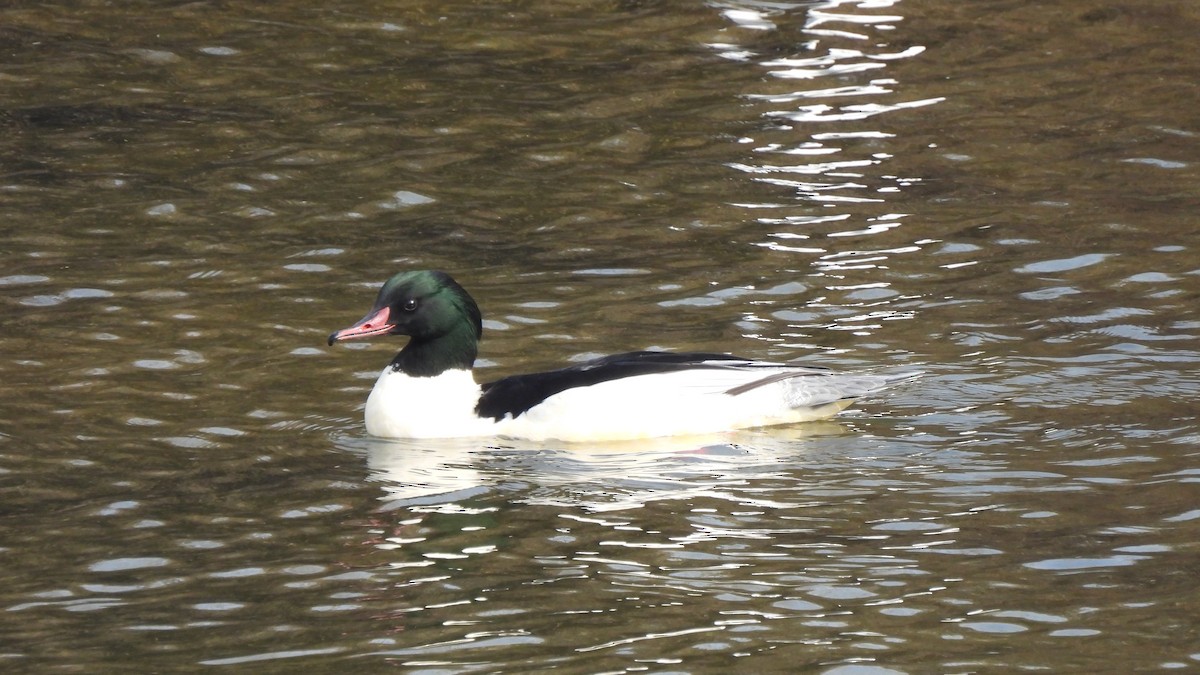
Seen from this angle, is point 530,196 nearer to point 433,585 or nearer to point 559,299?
point 559,299

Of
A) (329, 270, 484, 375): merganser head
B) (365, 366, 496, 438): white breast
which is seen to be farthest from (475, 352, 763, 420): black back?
(329, 270, 484, 375): merganser head

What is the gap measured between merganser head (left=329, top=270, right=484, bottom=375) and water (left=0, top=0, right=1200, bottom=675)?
1.62 ft

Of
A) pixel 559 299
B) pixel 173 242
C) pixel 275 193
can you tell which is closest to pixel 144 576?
pixel 559 299

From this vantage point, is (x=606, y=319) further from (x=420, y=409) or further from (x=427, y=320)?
(x=420, y=409)

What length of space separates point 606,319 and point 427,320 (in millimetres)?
1585

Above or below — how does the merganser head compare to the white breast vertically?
above

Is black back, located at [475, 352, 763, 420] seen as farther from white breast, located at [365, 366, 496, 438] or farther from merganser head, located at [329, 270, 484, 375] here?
merganser head, located at [329, 270, 484, 375]

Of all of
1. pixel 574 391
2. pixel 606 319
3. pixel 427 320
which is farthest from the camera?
pixel 606 319

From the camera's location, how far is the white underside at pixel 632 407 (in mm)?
9836

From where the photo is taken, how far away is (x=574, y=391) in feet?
32.0

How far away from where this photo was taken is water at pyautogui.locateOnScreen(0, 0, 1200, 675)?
285 inches

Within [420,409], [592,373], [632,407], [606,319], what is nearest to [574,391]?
[592,373]

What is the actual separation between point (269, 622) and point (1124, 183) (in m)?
8.23

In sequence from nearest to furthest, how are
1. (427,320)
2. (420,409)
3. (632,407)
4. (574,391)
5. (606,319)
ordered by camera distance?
(574,391), (632,407), (420,409), (427,320), (606,319)
